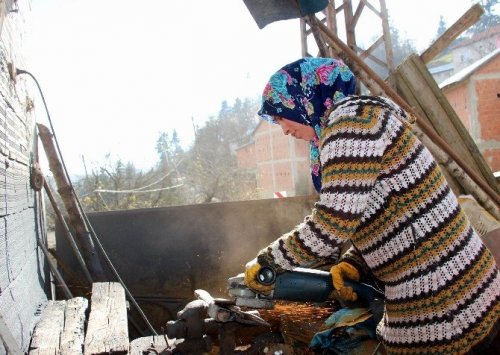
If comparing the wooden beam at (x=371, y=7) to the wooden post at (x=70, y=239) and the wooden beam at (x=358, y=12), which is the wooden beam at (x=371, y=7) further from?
the wooden post at (x=70, y=239)

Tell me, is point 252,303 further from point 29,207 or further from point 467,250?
Answer: point 29,207

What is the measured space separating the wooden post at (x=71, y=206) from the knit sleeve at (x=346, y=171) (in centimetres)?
377

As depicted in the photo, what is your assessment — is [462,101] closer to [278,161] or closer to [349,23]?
[349,23]

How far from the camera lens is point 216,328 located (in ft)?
8.81

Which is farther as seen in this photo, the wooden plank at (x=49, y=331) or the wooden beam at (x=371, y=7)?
the wooden beam at (x=371, y=7)

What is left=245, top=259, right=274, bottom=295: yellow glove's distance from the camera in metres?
2.10

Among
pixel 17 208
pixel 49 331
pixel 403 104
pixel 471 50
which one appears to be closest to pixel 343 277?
pixel 49 331

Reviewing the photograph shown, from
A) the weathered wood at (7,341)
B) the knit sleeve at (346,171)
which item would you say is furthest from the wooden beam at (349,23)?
the weathered wood at (7,341)

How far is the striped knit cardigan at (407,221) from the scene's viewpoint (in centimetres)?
179

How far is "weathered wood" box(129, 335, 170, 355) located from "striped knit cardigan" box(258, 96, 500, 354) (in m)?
1.52

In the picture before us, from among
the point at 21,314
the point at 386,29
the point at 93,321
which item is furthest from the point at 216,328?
the point at 386,29

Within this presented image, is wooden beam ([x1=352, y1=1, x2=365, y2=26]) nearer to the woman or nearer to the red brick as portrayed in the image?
the woman

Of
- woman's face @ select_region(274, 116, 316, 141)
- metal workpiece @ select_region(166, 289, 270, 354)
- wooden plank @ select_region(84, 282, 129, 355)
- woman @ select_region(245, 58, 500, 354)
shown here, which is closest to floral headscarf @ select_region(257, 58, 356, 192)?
woman's face @ select_region(274, 116, 316, 141)

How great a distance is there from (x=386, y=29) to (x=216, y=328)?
6405mm
